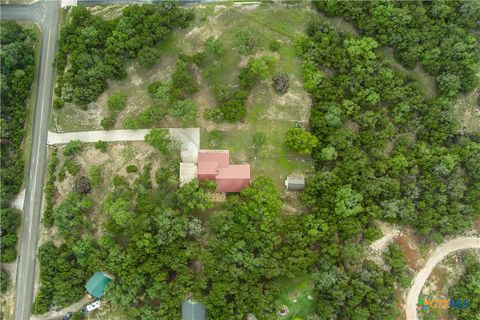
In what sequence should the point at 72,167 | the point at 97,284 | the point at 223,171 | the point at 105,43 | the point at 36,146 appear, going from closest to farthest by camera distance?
the point at 97,284 → the point at 223,171 → the point at 72,167 → the point at 105,43 → the point at 36,146

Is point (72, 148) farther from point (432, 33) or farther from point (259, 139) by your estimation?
point (432, 33)

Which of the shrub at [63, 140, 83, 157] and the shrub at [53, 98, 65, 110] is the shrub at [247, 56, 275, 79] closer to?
the shrub at [63, 140, 83, 157]

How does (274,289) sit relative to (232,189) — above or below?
below

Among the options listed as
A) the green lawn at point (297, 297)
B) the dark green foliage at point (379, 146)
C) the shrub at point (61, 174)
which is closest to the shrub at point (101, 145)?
the shrub at point (61, 174)

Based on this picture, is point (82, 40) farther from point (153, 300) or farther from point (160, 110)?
point (153, 300)

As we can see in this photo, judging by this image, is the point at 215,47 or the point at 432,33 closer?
the point at 432,33

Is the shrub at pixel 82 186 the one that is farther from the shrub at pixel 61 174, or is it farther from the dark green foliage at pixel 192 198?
the dark green foliage at pixel 192 198

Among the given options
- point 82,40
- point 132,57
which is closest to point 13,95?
point 82,40

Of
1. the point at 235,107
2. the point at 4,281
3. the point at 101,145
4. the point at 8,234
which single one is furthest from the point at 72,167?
the point at 235,107
